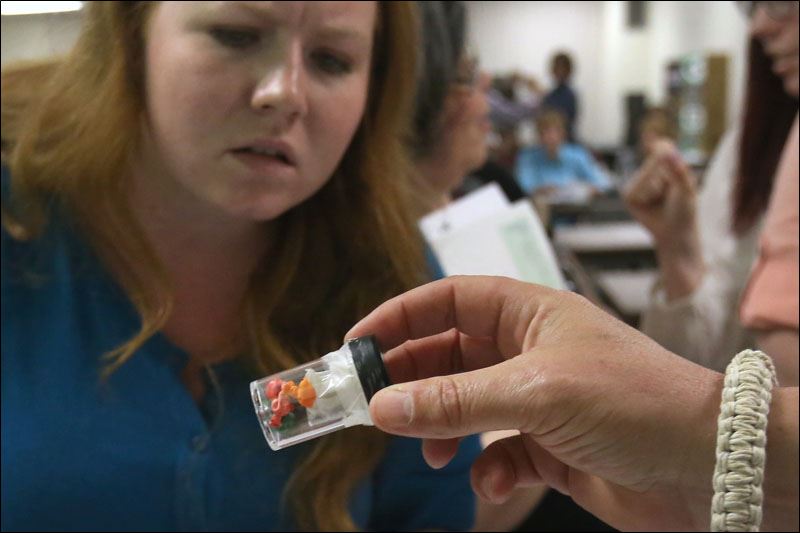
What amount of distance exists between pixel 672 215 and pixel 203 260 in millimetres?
395

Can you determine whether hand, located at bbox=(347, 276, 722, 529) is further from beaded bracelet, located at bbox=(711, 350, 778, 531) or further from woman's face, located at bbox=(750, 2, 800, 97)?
woman's face, located at bbox=(750, 2, 800, 97)

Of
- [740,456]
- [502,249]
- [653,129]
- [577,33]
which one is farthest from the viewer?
[653,129]

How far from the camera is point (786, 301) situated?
55cm

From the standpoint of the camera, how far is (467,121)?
0.97m

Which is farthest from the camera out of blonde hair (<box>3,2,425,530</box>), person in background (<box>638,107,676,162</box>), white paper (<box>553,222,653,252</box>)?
person in background (<box>638,107,676,162</box>)

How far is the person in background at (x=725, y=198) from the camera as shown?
0.57 m

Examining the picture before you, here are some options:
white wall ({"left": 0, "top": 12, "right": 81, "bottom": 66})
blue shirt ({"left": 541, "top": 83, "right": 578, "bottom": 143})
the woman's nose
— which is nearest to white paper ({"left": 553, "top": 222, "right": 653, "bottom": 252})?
blue shirt ({"left": 541, "top": 83, "right": 578, "bottom": 143})

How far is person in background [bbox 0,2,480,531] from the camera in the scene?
0.52 m

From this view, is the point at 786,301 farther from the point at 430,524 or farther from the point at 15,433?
the point at 15,433

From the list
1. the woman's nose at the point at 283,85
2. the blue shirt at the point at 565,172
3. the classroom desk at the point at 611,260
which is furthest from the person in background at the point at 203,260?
the blue shirt at the point at 565,172

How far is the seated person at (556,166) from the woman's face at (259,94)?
37 cm

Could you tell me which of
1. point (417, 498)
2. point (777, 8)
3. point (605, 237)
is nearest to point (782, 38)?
point (777, 8)

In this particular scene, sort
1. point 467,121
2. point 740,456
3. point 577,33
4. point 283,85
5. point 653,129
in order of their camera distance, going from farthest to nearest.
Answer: point 467,121 < point 653,129 < point 577,33 < point 283,85 < point 740,456

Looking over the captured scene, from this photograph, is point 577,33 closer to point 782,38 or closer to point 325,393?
point 782,38
